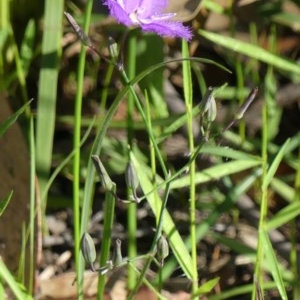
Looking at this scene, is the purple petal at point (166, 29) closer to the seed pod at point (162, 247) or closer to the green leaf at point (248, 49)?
the seed pod at point (162, 247)

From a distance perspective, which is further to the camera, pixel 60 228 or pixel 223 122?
pixel 223 122

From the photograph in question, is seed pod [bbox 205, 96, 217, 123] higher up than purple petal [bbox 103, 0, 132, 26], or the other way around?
purple petal [bbox 103, 0, 132, 26]

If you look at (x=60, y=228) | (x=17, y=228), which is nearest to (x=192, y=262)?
(x=17, y=228)

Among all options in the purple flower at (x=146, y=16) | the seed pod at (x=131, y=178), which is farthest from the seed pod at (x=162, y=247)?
the purple flower at (x=146, y=16)

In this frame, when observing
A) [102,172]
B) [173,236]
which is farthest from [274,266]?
[102,172]

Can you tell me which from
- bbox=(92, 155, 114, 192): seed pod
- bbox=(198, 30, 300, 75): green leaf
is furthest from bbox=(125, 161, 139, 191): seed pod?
bbox=(198, 30, 300, 75): green leaf

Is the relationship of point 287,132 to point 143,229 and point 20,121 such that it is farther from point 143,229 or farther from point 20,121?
point 20,121

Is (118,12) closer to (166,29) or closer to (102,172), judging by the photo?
(166,29)

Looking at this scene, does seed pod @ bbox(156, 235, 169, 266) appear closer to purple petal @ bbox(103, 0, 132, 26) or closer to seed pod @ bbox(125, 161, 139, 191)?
seed pod @ bbox(125, 161, 139, 191)
